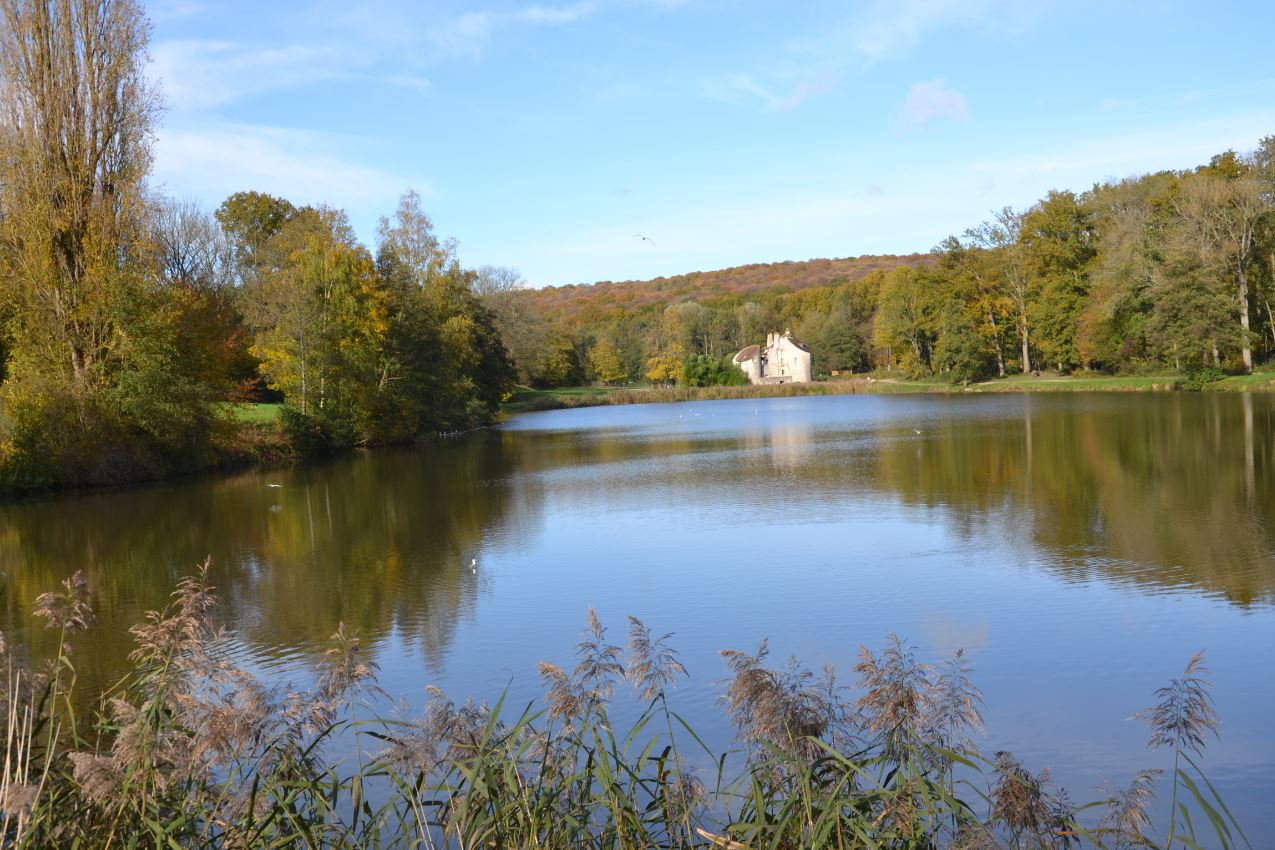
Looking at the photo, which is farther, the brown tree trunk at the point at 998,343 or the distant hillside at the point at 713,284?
the distant hillside at the point at 713,284

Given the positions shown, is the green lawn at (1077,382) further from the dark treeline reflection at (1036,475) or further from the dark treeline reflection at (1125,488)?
the dark treeline reflection at (1125,488)

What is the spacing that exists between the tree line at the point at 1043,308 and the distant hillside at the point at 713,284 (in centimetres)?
2134

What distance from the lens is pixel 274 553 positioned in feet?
51.3

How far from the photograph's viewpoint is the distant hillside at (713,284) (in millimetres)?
137250

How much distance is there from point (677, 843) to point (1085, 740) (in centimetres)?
377

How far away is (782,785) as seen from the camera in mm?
4273

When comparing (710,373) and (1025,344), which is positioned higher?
(1025,344)

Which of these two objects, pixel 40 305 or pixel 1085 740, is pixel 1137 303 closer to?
pixel 40 305

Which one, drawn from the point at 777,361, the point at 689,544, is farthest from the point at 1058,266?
the point at 689,544

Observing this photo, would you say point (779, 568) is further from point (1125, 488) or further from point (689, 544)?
point (1125, 488)

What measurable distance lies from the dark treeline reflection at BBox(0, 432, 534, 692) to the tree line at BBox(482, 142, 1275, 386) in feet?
127

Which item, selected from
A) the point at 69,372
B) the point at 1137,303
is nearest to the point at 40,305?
the point at 69,372

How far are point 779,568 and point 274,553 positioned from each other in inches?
305

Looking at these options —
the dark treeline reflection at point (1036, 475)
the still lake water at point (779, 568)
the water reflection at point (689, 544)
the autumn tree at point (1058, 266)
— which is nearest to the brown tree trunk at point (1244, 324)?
the dark treeline reflection at point (1036, 475)
